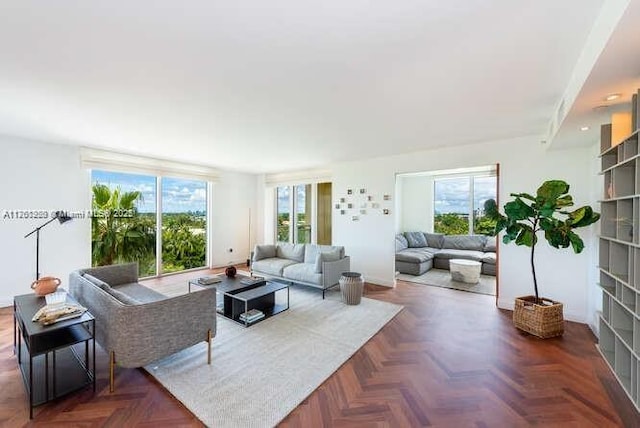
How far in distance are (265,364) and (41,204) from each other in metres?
4.40

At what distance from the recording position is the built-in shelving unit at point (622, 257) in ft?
5.37

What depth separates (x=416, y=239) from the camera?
684 centimetres

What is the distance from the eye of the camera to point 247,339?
112 inches

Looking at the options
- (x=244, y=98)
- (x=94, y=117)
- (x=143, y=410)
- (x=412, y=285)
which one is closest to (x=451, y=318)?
(x=412, y=285)

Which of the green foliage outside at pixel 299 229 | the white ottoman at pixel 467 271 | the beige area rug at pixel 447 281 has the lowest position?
the beige area rug at pixel 447 281

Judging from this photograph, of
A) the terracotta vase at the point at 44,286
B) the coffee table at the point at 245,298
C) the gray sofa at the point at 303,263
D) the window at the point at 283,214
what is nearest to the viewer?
the terracotta vase at the point at 44,286

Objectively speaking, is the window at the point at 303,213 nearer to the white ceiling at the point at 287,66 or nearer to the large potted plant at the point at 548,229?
the white ceiling at the point at 287,66

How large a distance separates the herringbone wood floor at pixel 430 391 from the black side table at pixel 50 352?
82mm

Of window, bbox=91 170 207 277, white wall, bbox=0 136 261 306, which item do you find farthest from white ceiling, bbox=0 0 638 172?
window, bbox=91 170 207 277

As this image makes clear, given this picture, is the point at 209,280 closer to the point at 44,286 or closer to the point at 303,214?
the point at 44,286

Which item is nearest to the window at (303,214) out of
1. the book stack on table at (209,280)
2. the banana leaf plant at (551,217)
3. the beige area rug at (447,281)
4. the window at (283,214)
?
the window at (283,214)

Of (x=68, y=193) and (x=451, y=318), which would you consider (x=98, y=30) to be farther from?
(x=451, y=318)

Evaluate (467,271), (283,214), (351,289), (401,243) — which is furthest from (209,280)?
(467,271)

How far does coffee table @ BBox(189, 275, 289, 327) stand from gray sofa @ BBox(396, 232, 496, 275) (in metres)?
3.12
